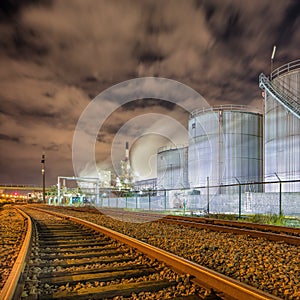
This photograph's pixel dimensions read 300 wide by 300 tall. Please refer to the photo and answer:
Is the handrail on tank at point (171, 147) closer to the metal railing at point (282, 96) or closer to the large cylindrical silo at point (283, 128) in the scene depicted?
the metal railing at point (282, 96)

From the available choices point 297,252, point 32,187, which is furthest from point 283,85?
point 32,187

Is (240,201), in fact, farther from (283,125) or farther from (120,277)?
(120,277)

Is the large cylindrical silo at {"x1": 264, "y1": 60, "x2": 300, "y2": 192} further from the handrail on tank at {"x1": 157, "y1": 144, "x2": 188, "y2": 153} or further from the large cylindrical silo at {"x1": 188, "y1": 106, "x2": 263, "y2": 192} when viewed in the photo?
the handrail on tank at {"x1": 157, "y1": 144, "x2": 188, "y2": 153}

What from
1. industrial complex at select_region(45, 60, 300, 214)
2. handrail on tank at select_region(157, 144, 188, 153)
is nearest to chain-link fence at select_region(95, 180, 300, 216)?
industrial complex at select_region(45, 60, 300, 214)

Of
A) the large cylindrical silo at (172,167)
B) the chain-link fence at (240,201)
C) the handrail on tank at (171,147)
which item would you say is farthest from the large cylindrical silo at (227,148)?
the handrail on tank at (171,147)

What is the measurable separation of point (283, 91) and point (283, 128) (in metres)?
3.64

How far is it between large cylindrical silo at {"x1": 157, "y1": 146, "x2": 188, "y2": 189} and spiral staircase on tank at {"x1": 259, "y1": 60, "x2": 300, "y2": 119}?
779 inches

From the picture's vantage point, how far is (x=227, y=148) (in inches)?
1375

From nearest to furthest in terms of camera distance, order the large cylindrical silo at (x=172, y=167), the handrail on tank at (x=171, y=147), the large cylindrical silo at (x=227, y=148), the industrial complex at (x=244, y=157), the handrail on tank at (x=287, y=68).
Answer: the industrial complex at (x=244, y=157) < the handrail on tank at (x=287, y=68) < the large cylindrical silo at (x=227, y=148) < the large cylindrical silo at (x=172, y=167) < the handrail on tank at (x=171, y=147)

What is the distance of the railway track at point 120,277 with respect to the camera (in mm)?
4090

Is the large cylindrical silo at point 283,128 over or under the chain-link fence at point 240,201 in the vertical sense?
over

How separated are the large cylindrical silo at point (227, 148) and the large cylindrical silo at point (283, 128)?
17.5 ft

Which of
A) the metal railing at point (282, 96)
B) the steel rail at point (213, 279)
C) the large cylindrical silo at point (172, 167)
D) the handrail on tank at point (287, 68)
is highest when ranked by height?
the handrail on tank at point (287, 68)

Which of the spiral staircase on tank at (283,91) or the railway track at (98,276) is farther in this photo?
the spiral staircase on tank at (283,91)
